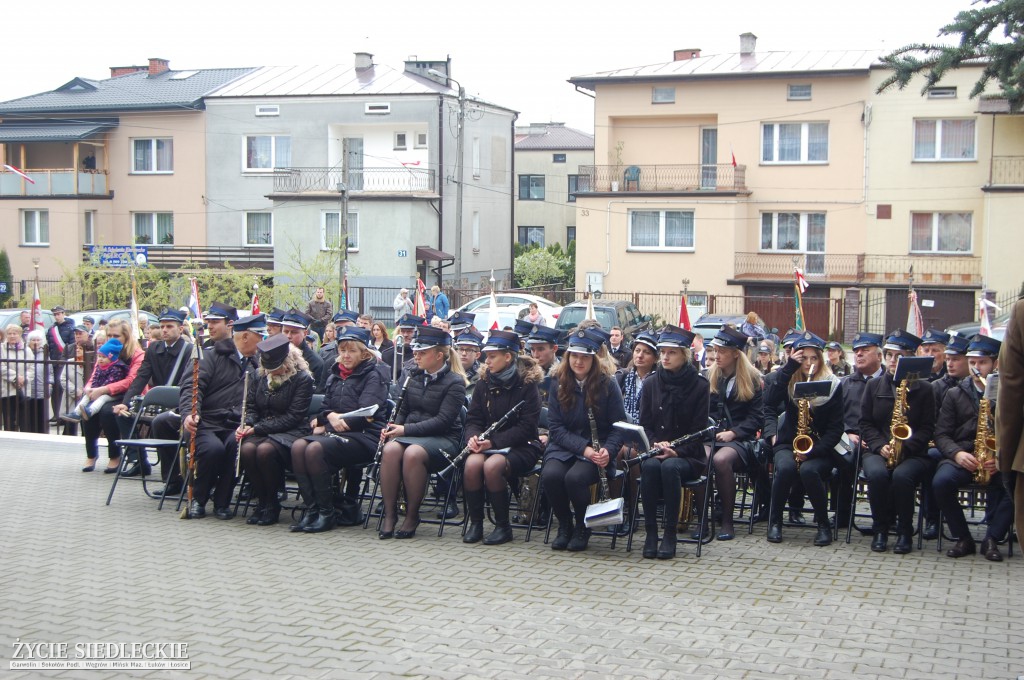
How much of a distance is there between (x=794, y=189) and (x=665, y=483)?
3130 cm

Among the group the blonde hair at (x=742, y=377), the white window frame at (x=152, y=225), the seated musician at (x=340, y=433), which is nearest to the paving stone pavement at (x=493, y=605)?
the seated musician at (x=340, y=433)

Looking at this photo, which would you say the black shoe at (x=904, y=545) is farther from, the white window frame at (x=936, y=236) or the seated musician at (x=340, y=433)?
the white window frame at (x=936, y=236)

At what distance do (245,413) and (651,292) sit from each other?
28.3 m

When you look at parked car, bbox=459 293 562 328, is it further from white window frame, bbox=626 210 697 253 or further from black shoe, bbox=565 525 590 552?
black shoe, bbox=565 525 590 552

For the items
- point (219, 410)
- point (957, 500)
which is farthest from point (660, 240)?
point (957, 500)

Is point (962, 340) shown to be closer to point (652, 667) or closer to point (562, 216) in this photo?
point (652, 667)

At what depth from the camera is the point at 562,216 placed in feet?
212

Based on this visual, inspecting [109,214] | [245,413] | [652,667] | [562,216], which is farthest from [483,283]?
[652,667]

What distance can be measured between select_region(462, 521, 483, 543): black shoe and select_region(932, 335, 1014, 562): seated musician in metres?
3.81

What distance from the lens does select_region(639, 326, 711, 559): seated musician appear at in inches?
348

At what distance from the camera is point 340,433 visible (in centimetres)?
995

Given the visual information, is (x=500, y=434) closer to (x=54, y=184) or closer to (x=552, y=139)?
(x=54, y=184)

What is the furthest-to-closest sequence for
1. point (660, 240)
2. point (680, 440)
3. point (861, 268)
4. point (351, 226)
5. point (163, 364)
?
point (351, 226) < point (660, 240) < point (861, 268) < point (163, 364) < point (680, 440)

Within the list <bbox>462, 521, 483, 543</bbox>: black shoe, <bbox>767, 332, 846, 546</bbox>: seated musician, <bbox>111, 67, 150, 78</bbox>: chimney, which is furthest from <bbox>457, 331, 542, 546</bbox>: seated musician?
<bbox>111, 67, 150, 78</bbox>: chimney
